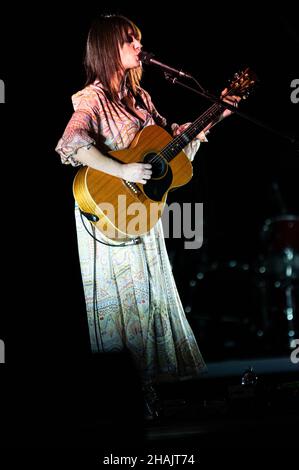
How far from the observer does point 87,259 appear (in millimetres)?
2588

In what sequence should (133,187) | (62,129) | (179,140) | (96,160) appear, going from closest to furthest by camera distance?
(96,160) → (133,187) → (179,140) → (62,129)

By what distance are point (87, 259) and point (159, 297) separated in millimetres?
327

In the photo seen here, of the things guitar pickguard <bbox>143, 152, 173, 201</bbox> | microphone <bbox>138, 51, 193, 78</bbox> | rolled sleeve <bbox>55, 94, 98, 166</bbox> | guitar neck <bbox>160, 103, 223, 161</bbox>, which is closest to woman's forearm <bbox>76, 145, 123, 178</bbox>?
rolled sleeve <bbox>55, 94, 98, 166</bbox>

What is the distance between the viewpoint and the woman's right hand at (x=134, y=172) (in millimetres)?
2498

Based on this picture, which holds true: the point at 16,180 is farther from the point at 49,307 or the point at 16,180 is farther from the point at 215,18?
the point at 215,18

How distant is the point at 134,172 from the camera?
250 centimetres

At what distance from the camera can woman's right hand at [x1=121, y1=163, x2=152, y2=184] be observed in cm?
250

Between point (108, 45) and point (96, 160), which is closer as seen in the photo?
point (96, 160)

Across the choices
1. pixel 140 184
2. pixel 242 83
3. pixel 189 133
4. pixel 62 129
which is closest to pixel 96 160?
pixel 140 184

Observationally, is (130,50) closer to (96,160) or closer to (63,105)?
(96,160)

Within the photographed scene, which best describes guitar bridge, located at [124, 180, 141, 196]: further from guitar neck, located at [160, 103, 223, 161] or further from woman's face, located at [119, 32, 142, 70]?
woman's face, located at [119, 32, 142, 70]

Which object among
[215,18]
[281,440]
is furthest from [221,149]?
[281,440]

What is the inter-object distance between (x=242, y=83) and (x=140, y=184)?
0.70m

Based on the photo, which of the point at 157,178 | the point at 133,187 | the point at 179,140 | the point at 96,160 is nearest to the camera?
the point at 96,160
